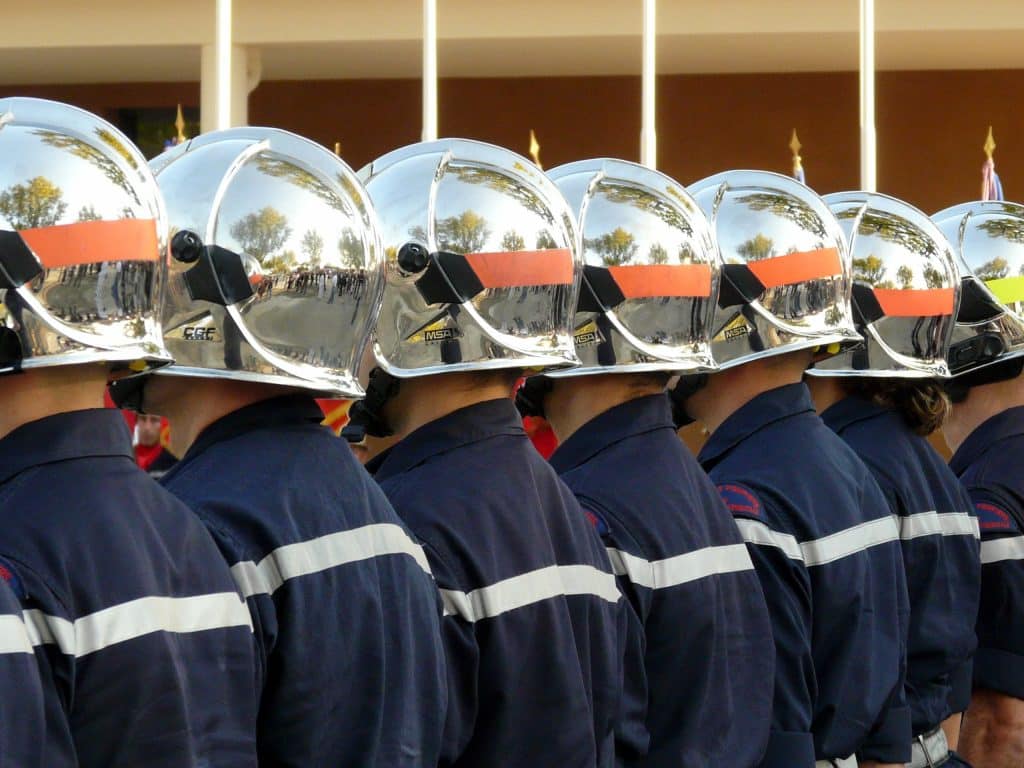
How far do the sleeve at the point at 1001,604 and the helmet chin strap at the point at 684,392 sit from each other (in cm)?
96

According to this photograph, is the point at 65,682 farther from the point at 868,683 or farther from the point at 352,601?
the point at 868,683

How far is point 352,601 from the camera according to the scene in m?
2.63

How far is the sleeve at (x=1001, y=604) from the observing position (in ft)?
15.3

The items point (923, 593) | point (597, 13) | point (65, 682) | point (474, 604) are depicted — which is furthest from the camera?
point (597, 13)

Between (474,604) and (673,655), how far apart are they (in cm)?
61

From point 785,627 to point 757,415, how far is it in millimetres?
523

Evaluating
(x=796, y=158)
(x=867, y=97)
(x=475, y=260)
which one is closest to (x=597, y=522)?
(x=475, y=260)

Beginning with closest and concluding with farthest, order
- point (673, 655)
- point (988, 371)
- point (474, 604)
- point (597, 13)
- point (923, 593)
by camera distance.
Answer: point (474, 604)
point (673, 655)
point (923, 593)
point (988, 371)
point (597, 13)

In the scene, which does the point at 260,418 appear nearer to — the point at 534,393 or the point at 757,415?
the point at 534,393

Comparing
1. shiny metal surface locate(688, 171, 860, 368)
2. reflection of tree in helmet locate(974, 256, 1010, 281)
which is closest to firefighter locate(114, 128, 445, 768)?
shiny metal surface locate(688, 171, 860, 368)

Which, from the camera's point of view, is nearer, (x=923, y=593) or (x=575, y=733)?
(x=575, y=733)

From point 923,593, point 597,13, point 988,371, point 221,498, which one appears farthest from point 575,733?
point 597,13

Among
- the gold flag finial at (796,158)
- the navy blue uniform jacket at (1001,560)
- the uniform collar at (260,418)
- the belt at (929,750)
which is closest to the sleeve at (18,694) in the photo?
the uniform collar at (260,418)

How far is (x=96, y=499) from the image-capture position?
2.29 metres
